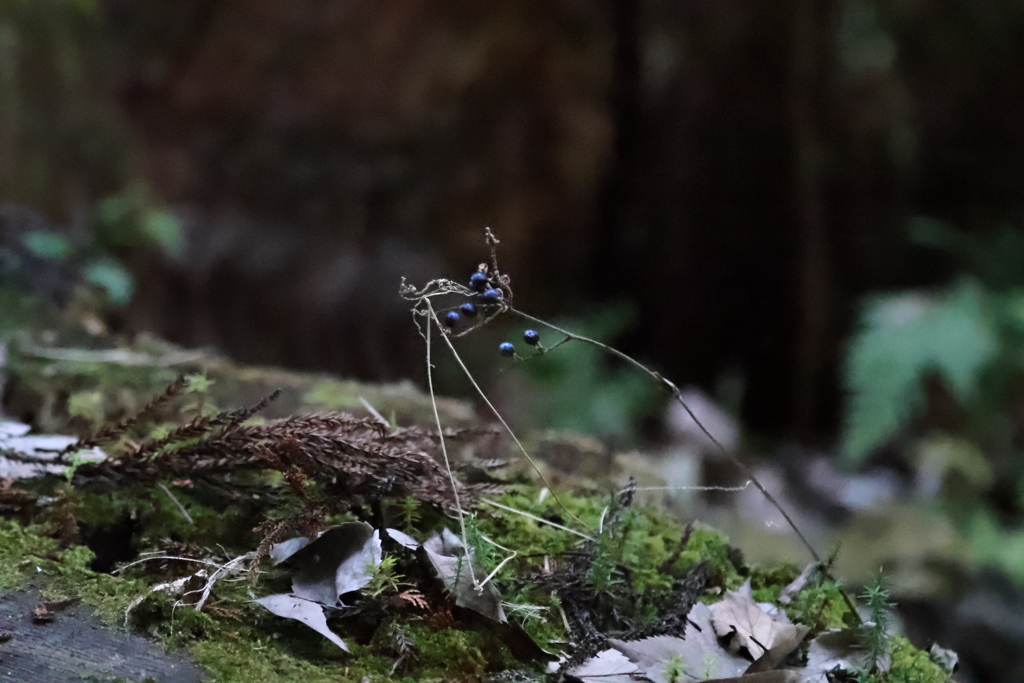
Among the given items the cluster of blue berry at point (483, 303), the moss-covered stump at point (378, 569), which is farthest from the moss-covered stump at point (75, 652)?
the cluster of blue berry at point (483, 303)

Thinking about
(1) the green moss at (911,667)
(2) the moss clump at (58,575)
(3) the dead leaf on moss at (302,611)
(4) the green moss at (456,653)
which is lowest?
(2) the moss clump at (58,575)

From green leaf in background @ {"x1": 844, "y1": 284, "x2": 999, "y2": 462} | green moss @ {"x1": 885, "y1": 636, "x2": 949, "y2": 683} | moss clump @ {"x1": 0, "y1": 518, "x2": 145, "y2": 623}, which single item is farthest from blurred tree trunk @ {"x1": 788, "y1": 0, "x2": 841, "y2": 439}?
moss clump @ {"x1": 0, "y1": 518, "x2": 145, "y2": 623}

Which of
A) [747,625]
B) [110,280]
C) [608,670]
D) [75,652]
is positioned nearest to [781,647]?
[747,625]

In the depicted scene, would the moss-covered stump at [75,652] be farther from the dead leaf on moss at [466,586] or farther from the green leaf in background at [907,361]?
the green leaf in background at [907,361]

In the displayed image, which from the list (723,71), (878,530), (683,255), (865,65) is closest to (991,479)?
(878,530)

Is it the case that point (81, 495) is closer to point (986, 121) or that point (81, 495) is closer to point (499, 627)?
point (499, 627)

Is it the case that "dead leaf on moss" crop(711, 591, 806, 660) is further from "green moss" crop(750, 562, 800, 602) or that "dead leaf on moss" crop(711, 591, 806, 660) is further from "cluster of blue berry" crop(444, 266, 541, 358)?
"cluster of blue berry" crop(444, 266, 541, 358)
